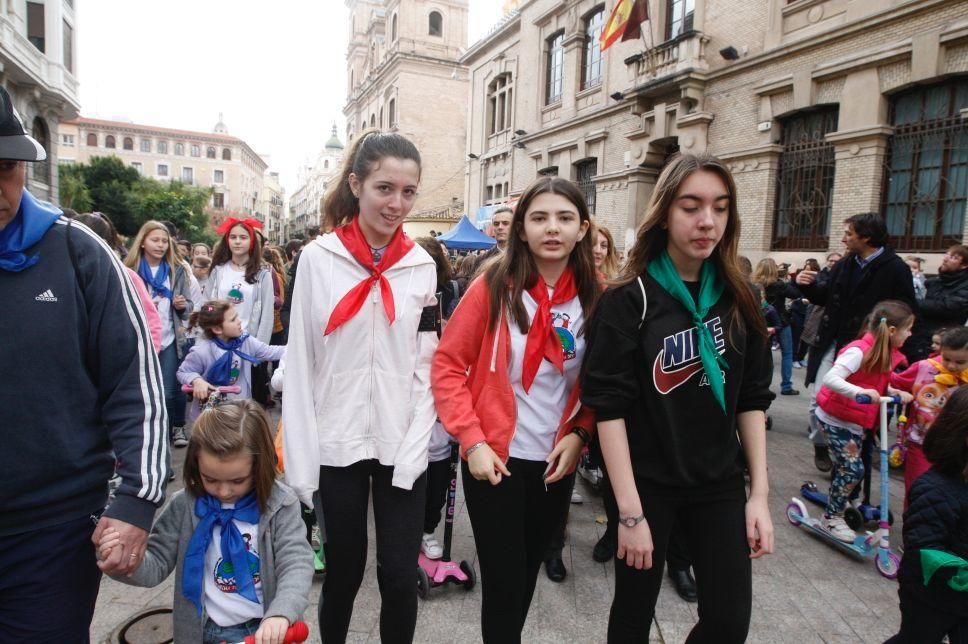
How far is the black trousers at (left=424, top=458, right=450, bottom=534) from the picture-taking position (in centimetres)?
349

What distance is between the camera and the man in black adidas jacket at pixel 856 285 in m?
5.28

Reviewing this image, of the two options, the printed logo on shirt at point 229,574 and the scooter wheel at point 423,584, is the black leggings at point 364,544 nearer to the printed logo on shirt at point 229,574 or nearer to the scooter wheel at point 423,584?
the printed logo on shirt at point 229,574

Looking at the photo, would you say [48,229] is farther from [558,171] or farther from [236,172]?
[236,172]

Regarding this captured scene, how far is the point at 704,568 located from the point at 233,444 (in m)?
1.69

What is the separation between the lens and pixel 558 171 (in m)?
21.3

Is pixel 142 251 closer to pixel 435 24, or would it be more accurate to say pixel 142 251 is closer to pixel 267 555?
pixel 267 555

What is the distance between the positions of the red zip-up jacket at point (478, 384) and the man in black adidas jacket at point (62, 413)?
3.23 feet

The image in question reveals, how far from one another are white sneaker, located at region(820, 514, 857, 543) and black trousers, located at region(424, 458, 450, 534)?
2.78 meters

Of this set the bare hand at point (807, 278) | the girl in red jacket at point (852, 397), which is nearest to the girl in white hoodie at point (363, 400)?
the girl in red jacket at point (852, 397)

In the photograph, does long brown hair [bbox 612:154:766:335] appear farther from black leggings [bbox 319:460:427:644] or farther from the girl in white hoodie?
black leggings [bbox 319:460:427:644]

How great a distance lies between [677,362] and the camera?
205 centimetres

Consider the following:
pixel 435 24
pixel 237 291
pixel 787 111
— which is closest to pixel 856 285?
pixel 237 291

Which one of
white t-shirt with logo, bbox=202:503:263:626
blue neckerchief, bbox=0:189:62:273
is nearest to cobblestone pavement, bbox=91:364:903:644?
white t-shirt with logo, bbox=202:503:263:626

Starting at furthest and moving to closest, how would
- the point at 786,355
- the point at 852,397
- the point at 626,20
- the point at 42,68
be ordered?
the point at 42,68
the point at 626,20
the point at 786,355
the point at 852,397
